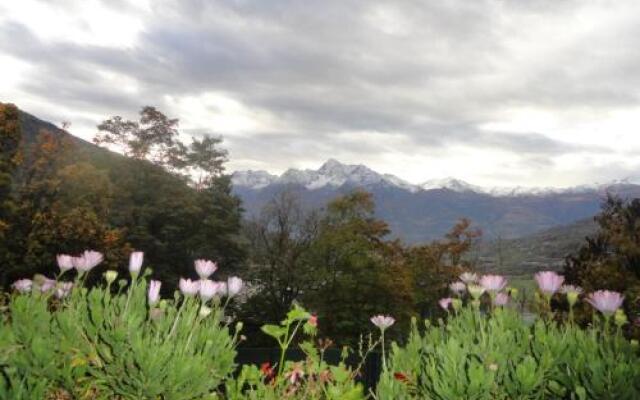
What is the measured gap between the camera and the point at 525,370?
2.92 metres

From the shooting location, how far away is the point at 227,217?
1415 inches

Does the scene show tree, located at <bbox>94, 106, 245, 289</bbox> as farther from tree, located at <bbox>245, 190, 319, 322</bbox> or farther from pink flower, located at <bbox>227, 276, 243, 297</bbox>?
pink flower, located at <bbox>227, 276, 243, 297</bbox>

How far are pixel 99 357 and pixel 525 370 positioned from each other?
221cm

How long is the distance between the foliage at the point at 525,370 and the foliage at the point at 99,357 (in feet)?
3.59

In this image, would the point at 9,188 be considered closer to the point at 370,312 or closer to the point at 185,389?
the point at 370,312

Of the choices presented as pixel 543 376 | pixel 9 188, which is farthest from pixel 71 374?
pixel 9 188

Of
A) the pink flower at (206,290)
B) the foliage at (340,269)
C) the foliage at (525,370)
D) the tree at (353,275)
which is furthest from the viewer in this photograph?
the foliage at (340,269)

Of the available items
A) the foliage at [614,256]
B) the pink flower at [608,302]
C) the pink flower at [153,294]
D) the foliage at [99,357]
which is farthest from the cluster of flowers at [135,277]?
the foliage at [614,256]

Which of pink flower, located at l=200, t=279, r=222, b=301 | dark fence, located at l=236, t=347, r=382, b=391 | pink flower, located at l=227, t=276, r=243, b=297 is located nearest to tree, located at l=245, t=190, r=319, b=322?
dark fence, located at l=236, t=347, r=382, b=391

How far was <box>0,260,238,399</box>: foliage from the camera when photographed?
2.57m

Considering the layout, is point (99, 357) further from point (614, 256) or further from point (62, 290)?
point (614, 256)

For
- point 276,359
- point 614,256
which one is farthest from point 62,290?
point 614,256

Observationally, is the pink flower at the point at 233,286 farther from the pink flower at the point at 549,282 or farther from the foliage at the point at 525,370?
the pink flower at the point at 549,282

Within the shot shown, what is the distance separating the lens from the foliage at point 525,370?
2889 millimetres
